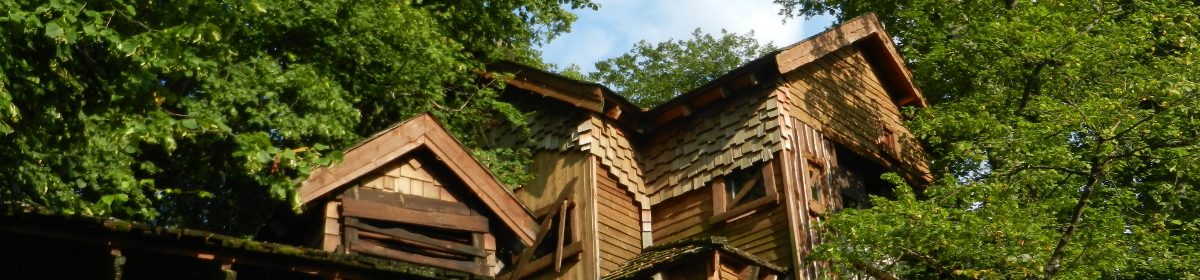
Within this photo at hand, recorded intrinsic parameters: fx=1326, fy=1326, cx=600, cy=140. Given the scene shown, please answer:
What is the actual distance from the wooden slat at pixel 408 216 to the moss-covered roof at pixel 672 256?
9.88 feet

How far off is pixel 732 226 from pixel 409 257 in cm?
696

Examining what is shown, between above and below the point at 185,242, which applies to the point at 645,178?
above

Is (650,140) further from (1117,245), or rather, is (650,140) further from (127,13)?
(127,13)

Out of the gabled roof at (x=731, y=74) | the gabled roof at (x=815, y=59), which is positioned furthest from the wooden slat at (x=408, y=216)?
the gabled roof at (x=815, y=59)

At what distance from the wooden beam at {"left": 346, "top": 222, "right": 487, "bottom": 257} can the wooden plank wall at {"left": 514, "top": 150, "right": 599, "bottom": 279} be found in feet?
15.4

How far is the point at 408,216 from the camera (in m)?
16.6

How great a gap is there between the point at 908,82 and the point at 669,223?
21.1 feet

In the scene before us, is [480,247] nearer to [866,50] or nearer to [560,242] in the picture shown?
[560,242]

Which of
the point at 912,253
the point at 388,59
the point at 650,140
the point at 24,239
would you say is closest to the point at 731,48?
the point at 650,140

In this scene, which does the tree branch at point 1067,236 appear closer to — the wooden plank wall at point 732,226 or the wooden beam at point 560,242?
the wooden plank wall at point 732,226

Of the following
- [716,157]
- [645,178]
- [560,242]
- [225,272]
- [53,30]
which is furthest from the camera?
[645,178]

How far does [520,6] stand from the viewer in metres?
27.2

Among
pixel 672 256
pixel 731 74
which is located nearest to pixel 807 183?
pixel 731 74

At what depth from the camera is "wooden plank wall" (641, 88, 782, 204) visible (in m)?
22.2
